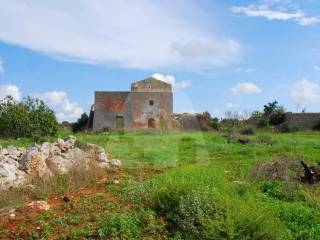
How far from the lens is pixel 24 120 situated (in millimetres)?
24422

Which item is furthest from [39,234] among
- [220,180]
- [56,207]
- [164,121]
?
[164,121]

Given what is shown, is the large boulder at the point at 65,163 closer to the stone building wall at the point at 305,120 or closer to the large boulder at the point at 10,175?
the large boulder at the point at 10,175

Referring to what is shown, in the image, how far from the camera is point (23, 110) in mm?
24922

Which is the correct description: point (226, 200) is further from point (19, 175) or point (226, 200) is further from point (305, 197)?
point (19, 175)

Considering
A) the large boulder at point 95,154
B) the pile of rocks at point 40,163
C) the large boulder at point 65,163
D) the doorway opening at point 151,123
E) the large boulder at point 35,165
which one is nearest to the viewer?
the pile of rocks at point 40,163

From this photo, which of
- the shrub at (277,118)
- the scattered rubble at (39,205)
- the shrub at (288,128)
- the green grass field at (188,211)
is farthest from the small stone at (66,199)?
the shrub at (277,118)

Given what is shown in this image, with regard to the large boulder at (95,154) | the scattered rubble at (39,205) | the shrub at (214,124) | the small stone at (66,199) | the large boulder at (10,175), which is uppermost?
the shrub at (214,124)

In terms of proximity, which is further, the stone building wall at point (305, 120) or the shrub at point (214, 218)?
the stone building wall at point (305, 120)

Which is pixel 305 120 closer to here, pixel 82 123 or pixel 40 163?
pixel 82 123

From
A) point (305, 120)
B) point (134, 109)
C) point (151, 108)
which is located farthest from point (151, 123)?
point (305, 120)

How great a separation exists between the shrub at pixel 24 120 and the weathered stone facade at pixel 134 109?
37.4ft

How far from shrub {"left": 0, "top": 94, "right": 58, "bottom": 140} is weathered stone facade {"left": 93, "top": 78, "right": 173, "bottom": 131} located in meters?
11.4

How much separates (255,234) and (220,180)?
2183 millimetres

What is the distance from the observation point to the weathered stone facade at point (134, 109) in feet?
122
